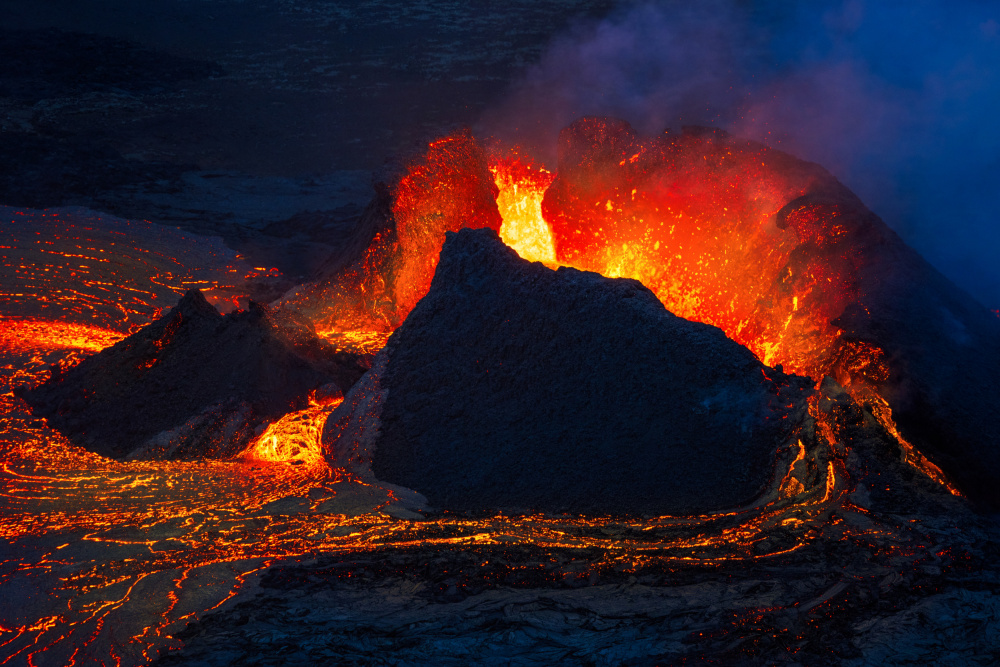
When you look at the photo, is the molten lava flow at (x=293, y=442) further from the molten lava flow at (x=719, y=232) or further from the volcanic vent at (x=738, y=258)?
the molten lava flow at (x=719, y=232)

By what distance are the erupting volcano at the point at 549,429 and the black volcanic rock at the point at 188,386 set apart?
0.01 meters

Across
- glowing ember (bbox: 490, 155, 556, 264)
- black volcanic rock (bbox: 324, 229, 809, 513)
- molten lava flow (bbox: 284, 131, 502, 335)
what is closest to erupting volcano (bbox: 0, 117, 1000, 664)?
black volcanic rock (bbox: 324, 229, 809, 513)

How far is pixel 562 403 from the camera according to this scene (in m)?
3.19

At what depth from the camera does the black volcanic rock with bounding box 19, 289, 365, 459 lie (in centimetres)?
354

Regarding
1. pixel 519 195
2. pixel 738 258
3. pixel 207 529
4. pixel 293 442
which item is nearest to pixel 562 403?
pixel 293 442

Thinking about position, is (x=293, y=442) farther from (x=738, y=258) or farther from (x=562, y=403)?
(x=738, y=258)

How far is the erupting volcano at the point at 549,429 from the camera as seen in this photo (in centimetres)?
266

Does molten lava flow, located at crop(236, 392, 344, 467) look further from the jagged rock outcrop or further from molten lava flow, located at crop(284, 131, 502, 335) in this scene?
the jagged rock outcrop

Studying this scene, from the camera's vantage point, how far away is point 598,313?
3.26 meters

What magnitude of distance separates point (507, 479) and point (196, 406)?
4.84 ft

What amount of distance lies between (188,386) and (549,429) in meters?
1.68

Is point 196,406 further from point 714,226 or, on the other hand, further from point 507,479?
point 714,226

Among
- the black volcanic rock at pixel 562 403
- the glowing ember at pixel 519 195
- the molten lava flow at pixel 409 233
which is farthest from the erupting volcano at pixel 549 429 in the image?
the glowing ember at pixel 519 195

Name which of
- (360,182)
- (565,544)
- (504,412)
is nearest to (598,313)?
(504,412)
